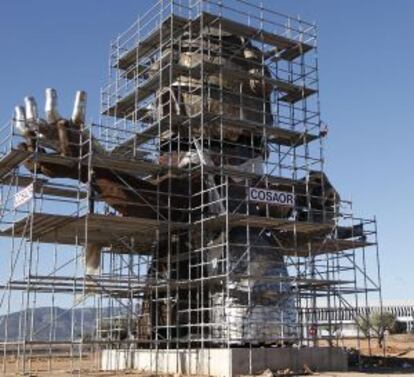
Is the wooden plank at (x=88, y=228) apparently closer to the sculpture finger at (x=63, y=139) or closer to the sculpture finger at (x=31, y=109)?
the sculpture finger at (x=63, y=139)

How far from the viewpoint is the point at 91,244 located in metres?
30.9

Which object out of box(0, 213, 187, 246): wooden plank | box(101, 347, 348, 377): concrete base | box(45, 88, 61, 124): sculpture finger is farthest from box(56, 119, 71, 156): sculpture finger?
box(101, 347, 348, 377): concrete base

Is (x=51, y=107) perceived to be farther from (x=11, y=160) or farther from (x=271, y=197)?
(x=271, y=197)

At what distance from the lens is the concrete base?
25812mm

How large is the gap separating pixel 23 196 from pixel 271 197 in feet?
32.7

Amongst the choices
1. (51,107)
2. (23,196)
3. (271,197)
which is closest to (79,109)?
(51,107)

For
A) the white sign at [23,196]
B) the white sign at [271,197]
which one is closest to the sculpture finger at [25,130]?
the white sign at [23,196]

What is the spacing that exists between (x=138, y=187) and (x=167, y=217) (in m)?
1.80

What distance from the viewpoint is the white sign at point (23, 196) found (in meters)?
25.8

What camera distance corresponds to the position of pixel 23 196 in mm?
26297

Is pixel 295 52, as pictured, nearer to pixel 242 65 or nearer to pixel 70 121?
pixel 242 65

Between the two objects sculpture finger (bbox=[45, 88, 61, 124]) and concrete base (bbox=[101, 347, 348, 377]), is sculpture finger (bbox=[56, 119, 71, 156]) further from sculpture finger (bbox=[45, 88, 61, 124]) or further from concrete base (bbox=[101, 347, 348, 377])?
concrete base (bbox=[101, 347, 348, 377])

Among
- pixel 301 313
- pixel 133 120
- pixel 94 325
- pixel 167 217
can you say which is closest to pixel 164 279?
pixel 167 217

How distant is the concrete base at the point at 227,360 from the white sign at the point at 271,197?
→ 5.97 metres
